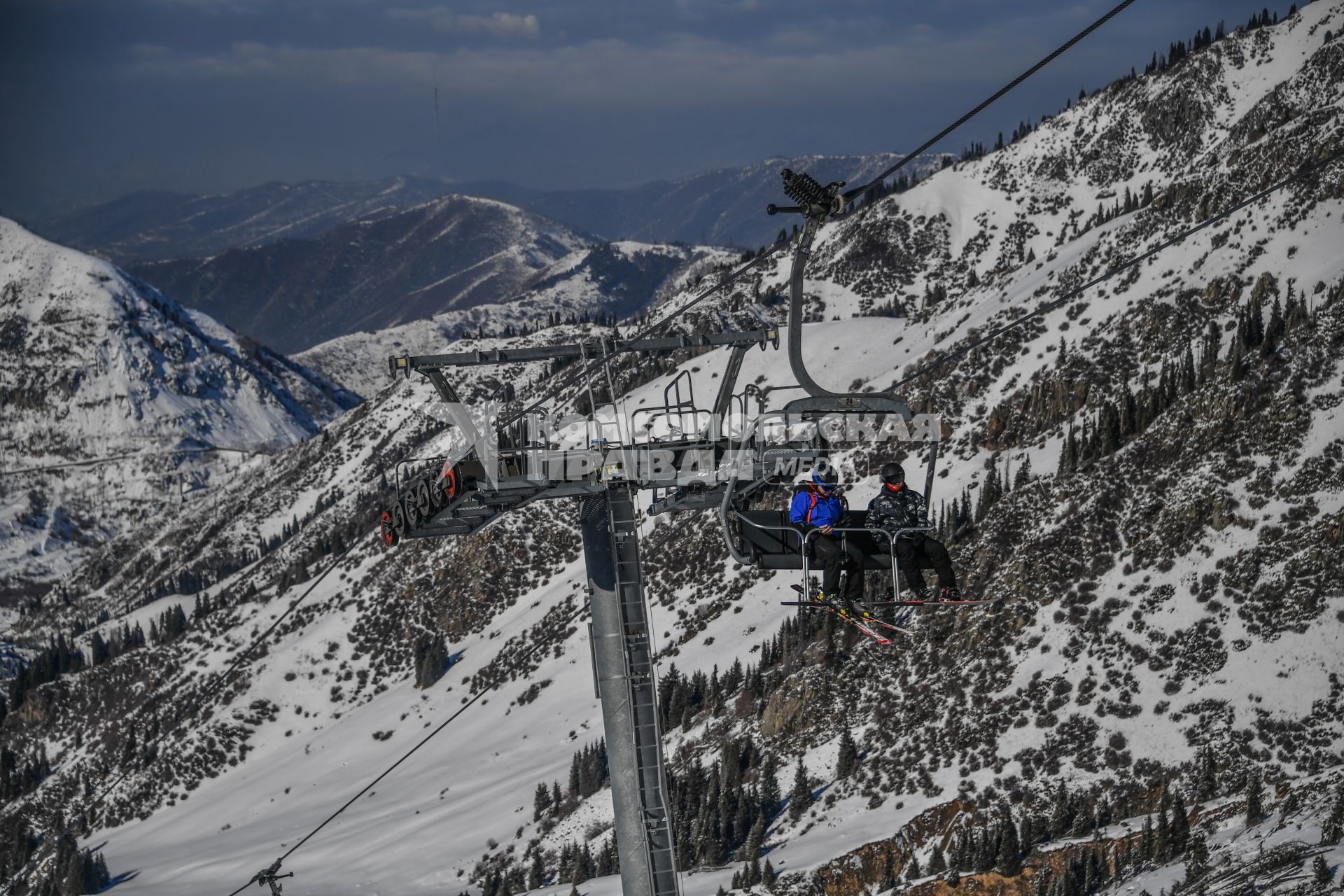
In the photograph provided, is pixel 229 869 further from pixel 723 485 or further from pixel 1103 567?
pixel 723 485

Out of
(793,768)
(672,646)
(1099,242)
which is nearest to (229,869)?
(672,646)

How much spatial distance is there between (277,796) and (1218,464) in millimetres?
95494

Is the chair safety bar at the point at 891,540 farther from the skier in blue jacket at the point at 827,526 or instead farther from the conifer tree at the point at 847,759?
the conifer tree at the point at 847,759

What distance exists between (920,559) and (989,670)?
69.5 m

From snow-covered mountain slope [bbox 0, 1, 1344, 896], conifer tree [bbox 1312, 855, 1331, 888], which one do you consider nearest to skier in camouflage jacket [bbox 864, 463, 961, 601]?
conifer tree [bbox 1312, 855, 1331, 888]

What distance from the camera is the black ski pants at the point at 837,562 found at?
969 inches

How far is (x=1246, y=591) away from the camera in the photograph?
82.3m

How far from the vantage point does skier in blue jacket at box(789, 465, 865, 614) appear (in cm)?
2477

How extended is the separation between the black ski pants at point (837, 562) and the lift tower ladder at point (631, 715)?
3599 mm

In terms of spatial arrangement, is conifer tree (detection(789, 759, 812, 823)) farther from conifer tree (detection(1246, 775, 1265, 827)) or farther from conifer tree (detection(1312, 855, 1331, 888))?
conifer tree (detection(1312, 855, 1331, 888))

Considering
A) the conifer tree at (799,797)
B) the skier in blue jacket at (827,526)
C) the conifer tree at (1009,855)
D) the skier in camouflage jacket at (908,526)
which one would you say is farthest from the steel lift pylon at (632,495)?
the conifer tree at (799,797)

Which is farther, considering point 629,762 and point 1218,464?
point 1218,464

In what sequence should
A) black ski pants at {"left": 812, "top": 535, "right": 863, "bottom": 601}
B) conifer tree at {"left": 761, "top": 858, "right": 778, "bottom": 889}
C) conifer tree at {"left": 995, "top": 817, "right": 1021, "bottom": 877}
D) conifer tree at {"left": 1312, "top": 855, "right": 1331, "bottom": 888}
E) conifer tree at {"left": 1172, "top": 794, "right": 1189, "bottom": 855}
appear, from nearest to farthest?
1. black ski pants at {"left": 812, "top": 535, "right": 863, "bottom": 601}
2. conifer tree at {"left": 1312, "top": 855, "right": 1331, "bottom": 888}
3. conifer tree at {"left": 1172, "top": 794, "right": 1189, "bottom": 855}
4. conifer tree at {"left": 995, "top": 817, "right": 1021, "bottom": 877}
5. conifer tree at {"left": 761, "top": 858, "right": 778, "bottom": 889}

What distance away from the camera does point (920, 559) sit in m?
24.9
